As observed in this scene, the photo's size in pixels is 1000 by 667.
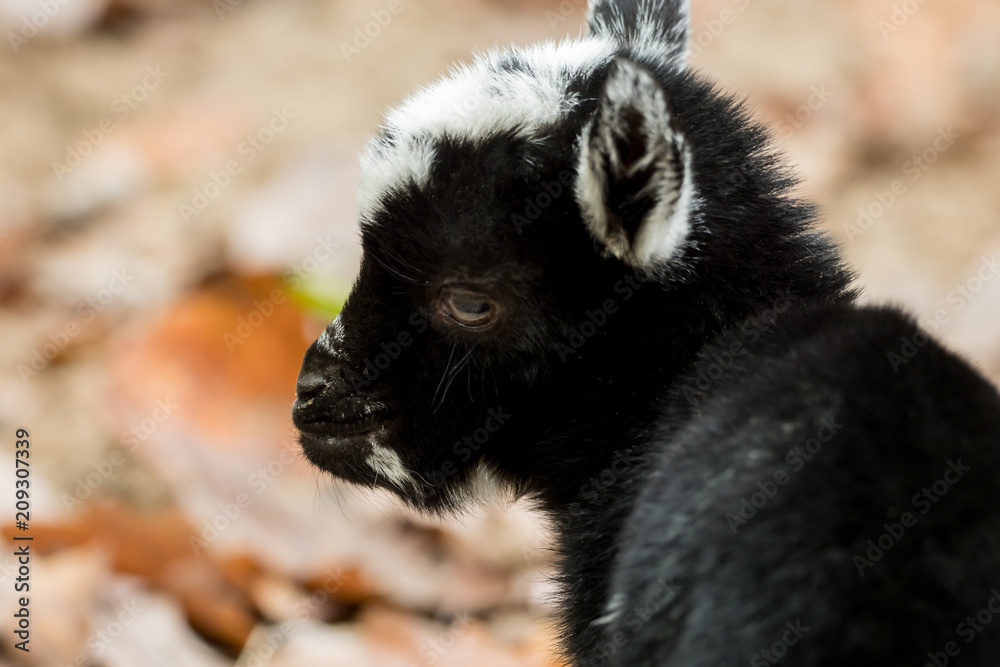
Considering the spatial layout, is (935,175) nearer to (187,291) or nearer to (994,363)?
(994,363)

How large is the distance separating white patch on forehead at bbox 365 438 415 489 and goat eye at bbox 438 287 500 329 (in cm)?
47

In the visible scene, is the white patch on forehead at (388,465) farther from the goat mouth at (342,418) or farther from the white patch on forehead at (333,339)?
the white patch on forehead at (333,339)

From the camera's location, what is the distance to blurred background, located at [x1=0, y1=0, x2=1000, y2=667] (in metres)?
4.09

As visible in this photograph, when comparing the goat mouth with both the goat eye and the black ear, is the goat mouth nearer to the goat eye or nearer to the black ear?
the goat eye

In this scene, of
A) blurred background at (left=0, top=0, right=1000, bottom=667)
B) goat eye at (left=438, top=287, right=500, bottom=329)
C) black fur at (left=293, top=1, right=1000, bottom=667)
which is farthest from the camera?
blurred background at (left=0, top=0, right=1000, bottom=667)

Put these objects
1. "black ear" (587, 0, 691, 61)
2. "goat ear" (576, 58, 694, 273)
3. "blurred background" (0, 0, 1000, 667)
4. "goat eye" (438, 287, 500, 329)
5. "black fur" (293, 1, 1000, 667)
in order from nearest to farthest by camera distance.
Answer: "black fur" (293, 1, 1000, 667) → "goat ear" (576, 58, 694, 273) → "goat eye" (438, 287, 500, 329) → "black ear" (587, 0, 691, 61) → "blurred background" (0, 0, 1000, 667)

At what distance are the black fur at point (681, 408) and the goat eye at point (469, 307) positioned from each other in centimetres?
2

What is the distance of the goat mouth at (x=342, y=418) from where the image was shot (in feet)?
9.36

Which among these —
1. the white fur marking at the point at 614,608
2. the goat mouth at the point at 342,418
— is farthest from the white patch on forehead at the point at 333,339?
the white fur marking at the point at 614,608

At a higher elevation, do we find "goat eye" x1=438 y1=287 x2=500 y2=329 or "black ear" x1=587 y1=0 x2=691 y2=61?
"black ear" x1=587 y1=0 x2=691 y2=61

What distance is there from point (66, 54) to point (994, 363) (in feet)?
21.6

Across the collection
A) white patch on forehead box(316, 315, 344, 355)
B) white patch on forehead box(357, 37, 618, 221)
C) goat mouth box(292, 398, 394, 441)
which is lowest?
goat mouth box(292, 398, 394, 441)

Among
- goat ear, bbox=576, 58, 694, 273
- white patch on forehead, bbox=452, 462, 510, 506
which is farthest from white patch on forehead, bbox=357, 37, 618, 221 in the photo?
white patch on forehead, bbox=452, 462, 510, 506

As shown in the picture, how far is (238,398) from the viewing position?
4.74 m
